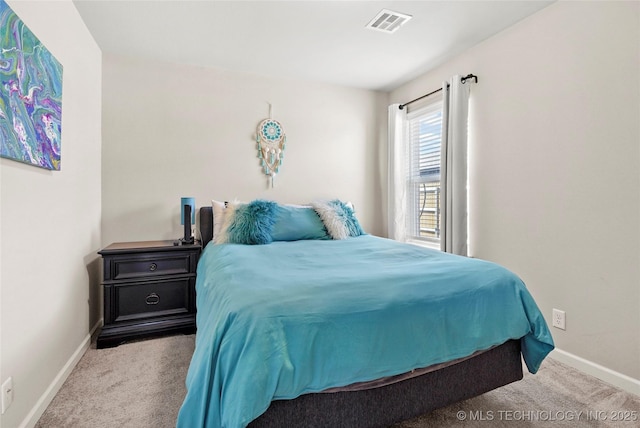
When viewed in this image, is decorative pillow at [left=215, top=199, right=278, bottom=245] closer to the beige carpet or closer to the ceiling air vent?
the beige carpet

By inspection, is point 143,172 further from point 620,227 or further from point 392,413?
point 620,227

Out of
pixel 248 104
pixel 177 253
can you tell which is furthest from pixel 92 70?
pixel 177 253

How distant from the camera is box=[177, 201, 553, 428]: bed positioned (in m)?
1.06

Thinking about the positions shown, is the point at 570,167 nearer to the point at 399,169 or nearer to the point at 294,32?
the point at 399,169

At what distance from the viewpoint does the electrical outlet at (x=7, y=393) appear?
1.27 meters

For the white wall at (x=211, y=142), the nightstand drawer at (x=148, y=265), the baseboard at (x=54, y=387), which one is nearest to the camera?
the baseboard at (x=54, y=387)

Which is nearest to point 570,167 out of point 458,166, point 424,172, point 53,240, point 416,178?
point 458,166

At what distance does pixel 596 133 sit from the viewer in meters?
1.98

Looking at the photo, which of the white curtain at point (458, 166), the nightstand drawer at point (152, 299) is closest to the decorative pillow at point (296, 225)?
the nightstand drawer at point (152, 299)

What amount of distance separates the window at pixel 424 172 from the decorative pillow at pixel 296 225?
1309mm

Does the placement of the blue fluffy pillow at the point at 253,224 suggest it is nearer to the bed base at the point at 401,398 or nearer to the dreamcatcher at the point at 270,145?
the dreamcatcher at the point at 270,145

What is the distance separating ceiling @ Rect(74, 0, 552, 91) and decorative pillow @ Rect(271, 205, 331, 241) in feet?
4.76

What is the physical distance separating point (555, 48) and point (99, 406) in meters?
3.58

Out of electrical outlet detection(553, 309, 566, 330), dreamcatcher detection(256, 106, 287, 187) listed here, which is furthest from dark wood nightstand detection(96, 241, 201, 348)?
electrical outlet detection(553, 309, 566, 330)
